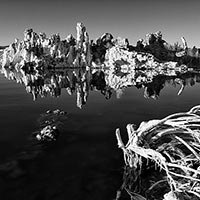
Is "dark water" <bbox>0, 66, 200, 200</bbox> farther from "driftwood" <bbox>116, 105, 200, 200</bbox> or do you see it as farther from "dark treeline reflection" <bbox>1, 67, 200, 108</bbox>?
"dark treeline reflection" <bbox>1, 67, 200, 108</bbox>

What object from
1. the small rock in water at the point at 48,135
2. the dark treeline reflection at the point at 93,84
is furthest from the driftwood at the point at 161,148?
the dark treeline reflection at the point at 93,84

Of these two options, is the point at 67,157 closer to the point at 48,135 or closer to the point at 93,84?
the point at 48,135

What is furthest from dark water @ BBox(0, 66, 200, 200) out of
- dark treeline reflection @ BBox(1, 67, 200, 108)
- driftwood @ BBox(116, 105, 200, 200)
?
dark treeline reflection @ BBox(1, 67, 200, 108)

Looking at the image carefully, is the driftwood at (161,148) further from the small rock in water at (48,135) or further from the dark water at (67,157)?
the small rock in water at (48,135)

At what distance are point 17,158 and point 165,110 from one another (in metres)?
23.2

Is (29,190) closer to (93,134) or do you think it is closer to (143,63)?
(93,134)

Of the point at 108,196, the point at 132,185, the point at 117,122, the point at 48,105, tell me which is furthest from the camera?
the point at 48,105

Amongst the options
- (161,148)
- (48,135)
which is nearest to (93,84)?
(48,135)

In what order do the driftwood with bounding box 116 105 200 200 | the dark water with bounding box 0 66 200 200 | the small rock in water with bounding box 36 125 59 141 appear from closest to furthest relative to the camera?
the dark water with bounding box 0 66 200 200 < the driftwood with bounding box 116 105 200 200 < the small rock in water with bounding box 36 125 59 141

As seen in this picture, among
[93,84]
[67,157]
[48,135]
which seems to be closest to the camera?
[67,157]

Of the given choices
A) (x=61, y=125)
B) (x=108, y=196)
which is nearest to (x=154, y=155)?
(x=108, y=196)

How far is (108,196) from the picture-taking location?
11938 millimetres

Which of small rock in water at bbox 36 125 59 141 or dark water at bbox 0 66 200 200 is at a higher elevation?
small rock in water at bbox 36 125 59 141

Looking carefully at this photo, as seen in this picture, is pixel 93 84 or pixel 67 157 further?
pixel 93 84
